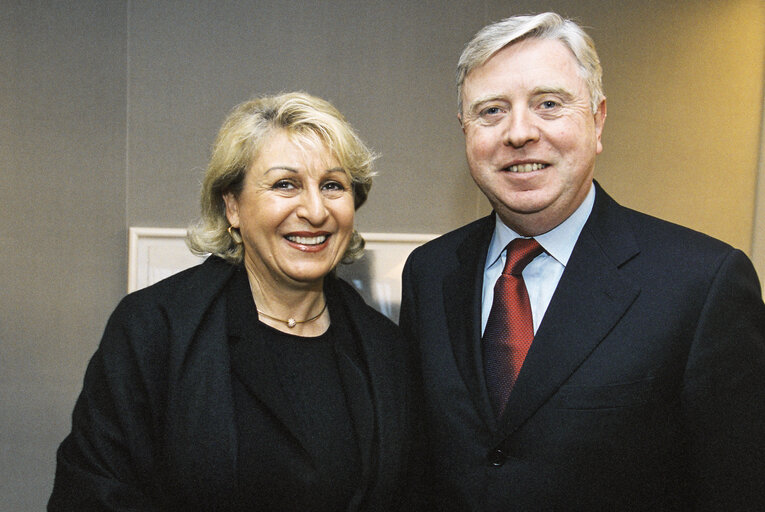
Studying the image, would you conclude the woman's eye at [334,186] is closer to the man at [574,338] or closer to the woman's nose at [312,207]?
the woman's nose at [312,207]

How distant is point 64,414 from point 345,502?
1.19 m

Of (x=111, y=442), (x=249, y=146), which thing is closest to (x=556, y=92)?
(x=249, y=146)

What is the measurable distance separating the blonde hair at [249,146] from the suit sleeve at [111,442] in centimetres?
38

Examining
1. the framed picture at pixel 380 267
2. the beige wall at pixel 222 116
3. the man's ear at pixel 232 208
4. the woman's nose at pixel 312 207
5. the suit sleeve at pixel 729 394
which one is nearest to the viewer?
the suit sleeve at pixel 729 394

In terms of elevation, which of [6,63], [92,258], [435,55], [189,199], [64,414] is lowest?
[64,414]

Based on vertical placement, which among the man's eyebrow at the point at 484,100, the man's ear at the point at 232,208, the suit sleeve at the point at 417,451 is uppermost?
the man's eyebrow at the point at 484,100

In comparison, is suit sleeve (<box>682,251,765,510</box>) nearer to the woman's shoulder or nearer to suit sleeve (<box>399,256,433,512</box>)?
suit sleeve (<box>399,256,433,512</box>)

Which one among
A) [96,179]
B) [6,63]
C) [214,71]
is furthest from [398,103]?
[6,63]

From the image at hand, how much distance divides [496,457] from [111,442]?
34.1 inches

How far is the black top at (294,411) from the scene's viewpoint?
1.53m

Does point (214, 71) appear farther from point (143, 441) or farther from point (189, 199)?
point (143, 441)

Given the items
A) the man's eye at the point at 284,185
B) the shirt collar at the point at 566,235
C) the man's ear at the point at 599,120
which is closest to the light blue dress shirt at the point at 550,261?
the shirt collar at the point at 566,235

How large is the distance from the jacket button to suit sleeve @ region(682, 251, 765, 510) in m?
0.39

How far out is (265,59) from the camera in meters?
2.41
